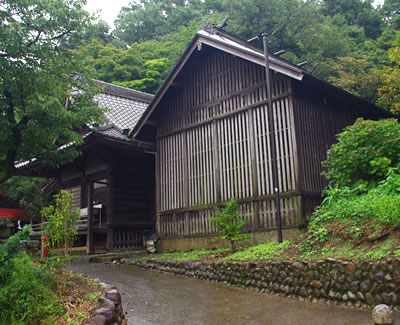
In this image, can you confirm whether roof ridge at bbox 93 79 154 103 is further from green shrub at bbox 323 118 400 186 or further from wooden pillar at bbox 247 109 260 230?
green shrub at bbox 323 118 400 186

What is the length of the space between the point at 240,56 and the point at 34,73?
6131 mm

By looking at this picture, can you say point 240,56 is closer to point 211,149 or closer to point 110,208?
point 211,149

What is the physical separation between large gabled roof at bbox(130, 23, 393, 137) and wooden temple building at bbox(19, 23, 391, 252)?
0.12ft

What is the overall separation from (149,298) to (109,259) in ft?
20.3

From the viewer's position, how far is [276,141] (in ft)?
39.1

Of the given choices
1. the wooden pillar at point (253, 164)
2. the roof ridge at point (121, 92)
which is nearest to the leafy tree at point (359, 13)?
the roof ridge at point (121, 92)

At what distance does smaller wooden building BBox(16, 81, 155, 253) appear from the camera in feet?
53.5

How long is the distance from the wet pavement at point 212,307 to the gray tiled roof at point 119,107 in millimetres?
7557

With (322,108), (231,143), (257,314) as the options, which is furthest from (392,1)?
(257,314)

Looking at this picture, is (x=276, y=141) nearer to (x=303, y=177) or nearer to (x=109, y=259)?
(x=303, y=177)

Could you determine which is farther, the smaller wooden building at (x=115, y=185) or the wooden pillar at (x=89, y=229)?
the wooden pillar at (x=89, y=229)

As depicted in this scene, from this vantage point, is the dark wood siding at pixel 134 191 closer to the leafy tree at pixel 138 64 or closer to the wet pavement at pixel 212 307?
the wet pavement at pixel 212 307

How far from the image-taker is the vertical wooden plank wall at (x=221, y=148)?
38.5 feet

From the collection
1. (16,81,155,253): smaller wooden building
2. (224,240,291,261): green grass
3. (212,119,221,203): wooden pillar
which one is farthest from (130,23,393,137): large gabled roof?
(224,240,291,261): green grass
